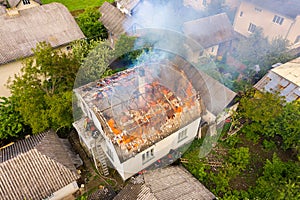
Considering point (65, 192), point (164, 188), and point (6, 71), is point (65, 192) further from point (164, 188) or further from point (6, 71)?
point (6, 71)

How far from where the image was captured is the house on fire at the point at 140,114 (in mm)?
8602

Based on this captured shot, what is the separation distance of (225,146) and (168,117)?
4.23 metres

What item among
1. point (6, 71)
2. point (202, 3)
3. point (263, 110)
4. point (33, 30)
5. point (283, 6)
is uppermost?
point (283, 6)

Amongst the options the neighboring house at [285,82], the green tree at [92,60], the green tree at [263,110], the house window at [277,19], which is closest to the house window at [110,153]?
the green tree at [92,60]

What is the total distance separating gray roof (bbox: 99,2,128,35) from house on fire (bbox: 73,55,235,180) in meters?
7.46

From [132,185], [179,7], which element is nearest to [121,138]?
[132,185]

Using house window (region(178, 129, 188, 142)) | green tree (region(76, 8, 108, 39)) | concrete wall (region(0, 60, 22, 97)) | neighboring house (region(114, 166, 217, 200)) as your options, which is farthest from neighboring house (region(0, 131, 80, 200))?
green tree (region(76, 8, 108, 39))

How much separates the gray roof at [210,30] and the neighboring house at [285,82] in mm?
4593

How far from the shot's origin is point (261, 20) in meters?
16.5

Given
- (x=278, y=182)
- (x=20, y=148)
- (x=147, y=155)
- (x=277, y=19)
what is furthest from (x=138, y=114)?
Answer: (x=277, y=19)

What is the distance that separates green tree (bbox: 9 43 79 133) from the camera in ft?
34.6

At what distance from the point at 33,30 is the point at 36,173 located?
986 centimetres

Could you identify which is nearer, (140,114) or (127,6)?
(140,114)

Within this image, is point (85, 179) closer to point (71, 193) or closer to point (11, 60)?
point (71, 193)
